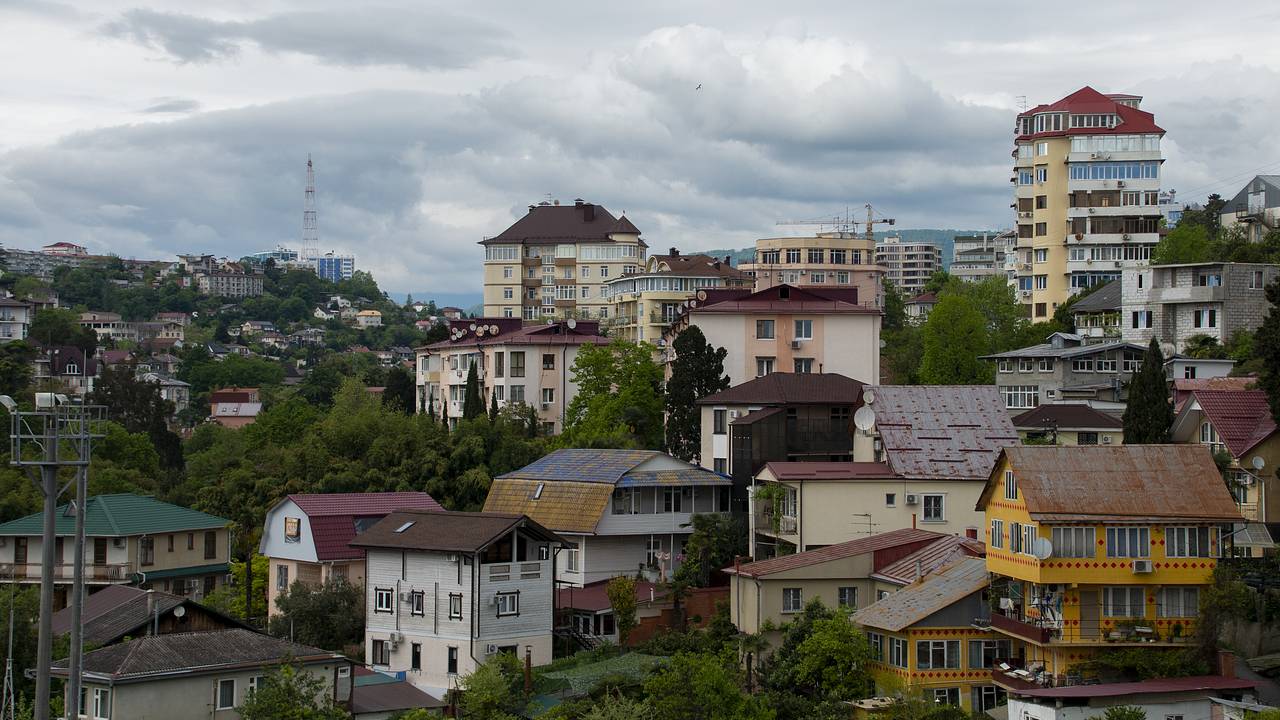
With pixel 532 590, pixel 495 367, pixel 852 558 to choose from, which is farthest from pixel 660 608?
pixel 495 367

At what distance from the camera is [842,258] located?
91062 millimetres

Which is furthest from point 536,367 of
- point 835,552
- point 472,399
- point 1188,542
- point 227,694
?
point 1188,542

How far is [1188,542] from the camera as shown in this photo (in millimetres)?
32688

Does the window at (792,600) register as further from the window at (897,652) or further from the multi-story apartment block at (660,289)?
the multi-story apartment block at (660,289)

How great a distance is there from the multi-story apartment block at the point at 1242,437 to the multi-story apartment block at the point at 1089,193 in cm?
4095

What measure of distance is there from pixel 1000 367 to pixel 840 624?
3101 cm

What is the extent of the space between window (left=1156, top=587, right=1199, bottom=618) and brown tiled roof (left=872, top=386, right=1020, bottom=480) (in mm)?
11711

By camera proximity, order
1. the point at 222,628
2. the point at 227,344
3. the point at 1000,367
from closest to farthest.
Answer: the point at 222,628, the point at 1000,367, the point at 227,344

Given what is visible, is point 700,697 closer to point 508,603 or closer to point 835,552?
point 835,552

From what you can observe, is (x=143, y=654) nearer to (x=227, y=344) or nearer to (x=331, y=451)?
(x=331, y=451)

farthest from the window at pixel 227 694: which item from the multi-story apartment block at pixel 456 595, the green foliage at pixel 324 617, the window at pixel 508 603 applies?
the green foliage at pixel 324 617

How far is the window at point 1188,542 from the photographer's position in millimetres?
32625

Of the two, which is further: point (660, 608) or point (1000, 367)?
point (1000, 367)

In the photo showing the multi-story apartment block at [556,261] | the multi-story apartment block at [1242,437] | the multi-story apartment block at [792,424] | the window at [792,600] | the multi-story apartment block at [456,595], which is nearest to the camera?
the multi-story apartment block at [1242,437]
